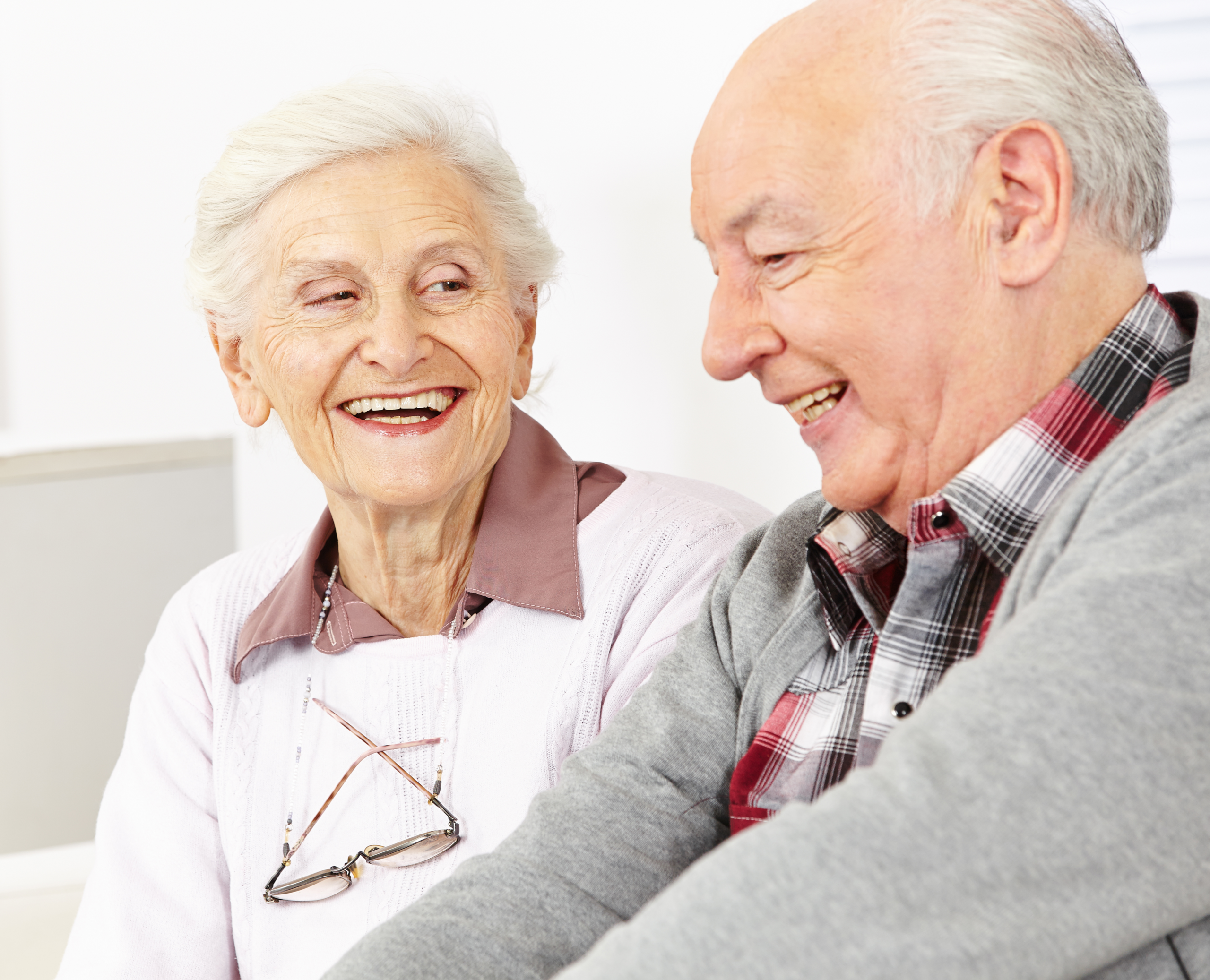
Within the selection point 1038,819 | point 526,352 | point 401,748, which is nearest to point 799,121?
point 1038,819

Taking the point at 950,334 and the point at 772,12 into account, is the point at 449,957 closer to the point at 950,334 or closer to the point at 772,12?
the point at 950,334

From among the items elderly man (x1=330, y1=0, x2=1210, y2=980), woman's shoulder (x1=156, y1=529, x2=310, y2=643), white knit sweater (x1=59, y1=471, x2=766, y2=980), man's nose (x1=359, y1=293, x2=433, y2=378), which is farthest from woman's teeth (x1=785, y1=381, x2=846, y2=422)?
woman's shoulder (x1=156, y1=529, x2=310, y2=643)

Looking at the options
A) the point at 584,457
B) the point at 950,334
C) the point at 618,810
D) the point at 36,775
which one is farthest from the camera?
the point at 36,775

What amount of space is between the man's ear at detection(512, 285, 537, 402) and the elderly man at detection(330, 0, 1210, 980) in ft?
1.91

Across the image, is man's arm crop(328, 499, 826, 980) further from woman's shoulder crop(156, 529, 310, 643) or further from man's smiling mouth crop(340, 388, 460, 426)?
woman's shoulder crop(156, 529, 310, 643)

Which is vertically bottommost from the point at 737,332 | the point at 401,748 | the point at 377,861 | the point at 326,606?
the point at 377,861

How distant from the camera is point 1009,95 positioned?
1.01 metres

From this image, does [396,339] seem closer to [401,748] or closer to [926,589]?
[401,748]

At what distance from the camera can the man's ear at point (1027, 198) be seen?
3.31 feet

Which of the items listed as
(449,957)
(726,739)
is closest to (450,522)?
(726,739)

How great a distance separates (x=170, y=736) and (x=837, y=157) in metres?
1.19

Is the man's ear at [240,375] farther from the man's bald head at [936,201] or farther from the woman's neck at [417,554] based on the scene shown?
the man's bald head at [936,201]

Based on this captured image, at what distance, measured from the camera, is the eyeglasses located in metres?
1.53

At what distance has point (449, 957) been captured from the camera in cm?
108
